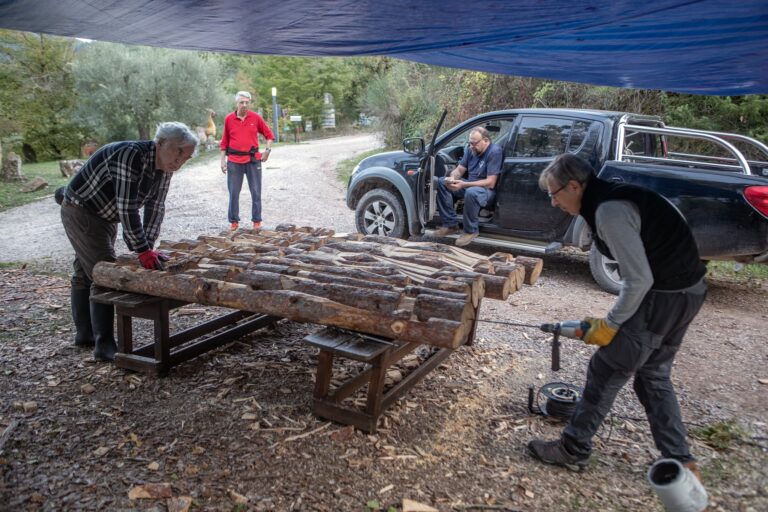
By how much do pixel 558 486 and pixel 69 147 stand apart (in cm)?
2809

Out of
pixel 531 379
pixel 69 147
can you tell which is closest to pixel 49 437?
pixel 531 379

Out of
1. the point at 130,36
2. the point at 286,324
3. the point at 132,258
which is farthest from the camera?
the point at 286,324

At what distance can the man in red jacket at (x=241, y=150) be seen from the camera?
8148 millimetres

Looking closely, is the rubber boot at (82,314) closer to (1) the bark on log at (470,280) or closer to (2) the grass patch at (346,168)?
(1) the bark on log at (470,280)

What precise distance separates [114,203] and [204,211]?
721 cm

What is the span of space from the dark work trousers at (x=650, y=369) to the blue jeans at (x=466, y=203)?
4.00 meters

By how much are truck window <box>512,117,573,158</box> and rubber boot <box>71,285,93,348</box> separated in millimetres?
4910

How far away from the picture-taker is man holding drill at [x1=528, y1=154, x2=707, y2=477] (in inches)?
105

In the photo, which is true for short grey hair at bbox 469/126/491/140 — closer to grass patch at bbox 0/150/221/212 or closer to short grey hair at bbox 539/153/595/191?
short grey hair at bbox 539/153/595/191

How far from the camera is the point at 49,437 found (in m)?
3.25

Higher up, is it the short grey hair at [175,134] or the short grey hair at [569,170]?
the short grey hair at [175,134]

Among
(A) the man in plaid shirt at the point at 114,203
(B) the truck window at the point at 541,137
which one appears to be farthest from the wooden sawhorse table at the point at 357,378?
(B) the truck window at the point at 541,137

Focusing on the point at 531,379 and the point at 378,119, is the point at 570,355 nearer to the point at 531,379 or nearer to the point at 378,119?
the point at 531,379

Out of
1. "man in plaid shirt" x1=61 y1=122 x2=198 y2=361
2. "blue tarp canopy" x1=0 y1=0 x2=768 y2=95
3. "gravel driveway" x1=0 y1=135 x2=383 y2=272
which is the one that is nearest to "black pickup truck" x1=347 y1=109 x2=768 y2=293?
"blue tarp canopy" x1=0 y1=0 x2=768 y2=95
